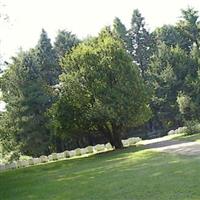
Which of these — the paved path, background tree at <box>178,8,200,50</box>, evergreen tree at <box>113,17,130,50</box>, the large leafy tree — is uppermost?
evergreen tree at <box>113,17,130,50</box>

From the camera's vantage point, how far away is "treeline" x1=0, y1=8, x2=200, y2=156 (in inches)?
1352

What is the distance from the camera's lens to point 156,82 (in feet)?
203

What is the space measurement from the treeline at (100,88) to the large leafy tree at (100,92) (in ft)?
0.24

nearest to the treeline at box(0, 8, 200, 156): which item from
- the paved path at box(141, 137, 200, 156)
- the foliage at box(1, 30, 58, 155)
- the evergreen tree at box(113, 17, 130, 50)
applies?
the foliage at box(1, 30, 58, 155)

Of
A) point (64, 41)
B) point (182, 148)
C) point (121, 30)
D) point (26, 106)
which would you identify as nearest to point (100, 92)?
point (182, 148)

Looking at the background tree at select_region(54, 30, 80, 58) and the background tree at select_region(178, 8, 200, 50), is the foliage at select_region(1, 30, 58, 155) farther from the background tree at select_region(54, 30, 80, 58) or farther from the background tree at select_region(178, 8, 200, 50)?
the background tree at select_region(178, 8, 200, 50)

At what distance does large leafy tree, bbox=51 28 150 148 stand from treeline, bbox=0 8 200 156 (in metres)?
0.07

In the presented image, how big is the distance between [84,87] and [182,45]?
1481 inches

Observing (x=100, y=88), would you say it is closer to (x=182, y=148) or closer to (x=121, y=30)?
(x=182, y=148)

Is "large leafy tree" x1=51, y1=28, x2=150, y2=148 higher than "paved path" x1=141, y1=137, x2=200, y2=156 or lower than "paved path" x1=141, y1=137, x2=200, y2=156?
higher

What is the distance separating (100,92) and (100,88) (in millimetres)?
293

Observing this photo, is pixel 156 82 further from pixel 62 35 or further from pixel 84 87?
pixel 84 87

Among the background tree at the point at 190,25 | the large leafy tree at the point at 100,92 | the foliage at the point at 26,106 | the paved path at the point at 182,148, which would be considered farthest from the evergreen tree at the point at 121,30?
the paved path at the point at 182,148

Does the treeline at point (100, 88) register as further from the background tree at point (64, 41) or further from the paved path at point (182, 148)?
the paved path at point (182, 148)
